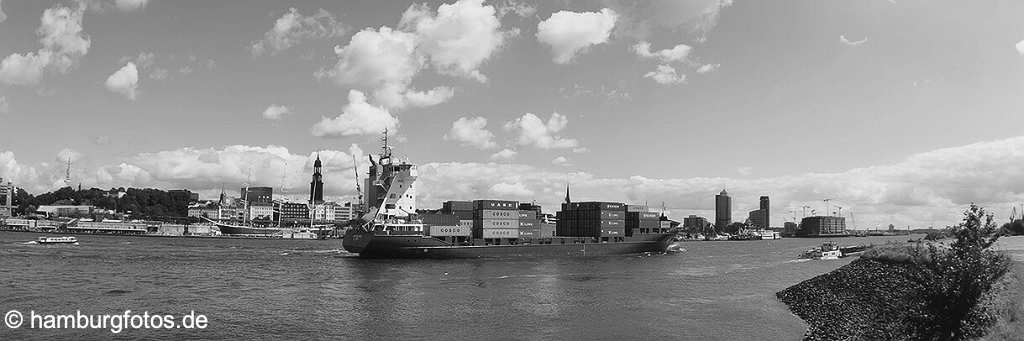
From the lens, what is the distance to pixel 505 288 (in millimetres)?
50125

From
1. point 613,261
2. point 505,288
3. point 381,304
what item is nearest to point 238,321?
point 381,304

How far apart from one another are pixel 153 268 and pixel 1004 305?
68.0 m

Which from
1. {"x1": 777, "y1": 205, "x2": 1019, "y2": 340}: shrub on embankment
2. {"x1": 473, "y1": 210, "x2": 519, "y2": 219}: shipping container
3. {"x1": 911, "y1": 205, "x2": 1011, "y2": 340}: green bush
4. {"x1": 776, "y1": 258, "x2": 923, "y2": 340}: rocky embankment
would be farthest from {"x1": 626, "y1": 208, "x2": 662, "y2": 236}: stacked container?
{"x1": 911, "y1": 205, "x2": 1011, "y2": 340}: green bush

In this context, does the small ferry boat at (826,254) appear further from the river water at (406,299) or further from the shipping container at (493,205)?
the shipping container at (493,205)

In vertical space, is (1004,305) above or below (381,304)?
above

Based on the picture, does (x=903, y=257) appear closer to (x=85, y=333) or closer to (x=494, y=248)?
(x=494, y=248)

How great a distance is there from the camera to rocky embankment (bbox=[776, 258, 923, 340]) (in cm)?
3003

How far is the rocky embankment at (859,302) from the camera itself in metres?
30.0

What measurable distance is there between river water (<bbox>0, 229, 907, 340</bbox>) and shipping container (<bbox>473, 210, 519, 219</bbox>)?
14.5 m

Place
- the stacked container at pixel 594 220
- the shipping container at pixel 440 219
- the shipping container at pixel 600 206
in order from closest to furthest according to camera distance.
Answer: the shipping container at pixel 440 219 < the shipping container at pixel 600 206 < the stacked container at pixel 594 220

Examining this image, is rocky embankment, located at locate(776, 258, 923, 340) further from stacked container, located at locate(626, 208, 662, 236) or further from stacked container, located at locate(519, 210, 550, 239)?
stacked container, located at locate(626, 208, 662, 236)

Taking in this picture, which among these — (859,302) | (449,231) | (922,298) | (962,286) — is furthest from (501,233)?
(962,286)

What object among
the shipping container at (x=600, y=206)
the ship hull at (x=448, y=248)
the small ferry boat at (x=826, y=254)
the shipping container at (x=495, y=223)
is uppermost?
the shipping container at (x=600, y=206)

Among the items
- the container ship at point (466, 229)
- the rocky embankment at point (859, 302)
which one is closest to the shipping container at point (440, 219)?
the container ship at point (466, 229)
